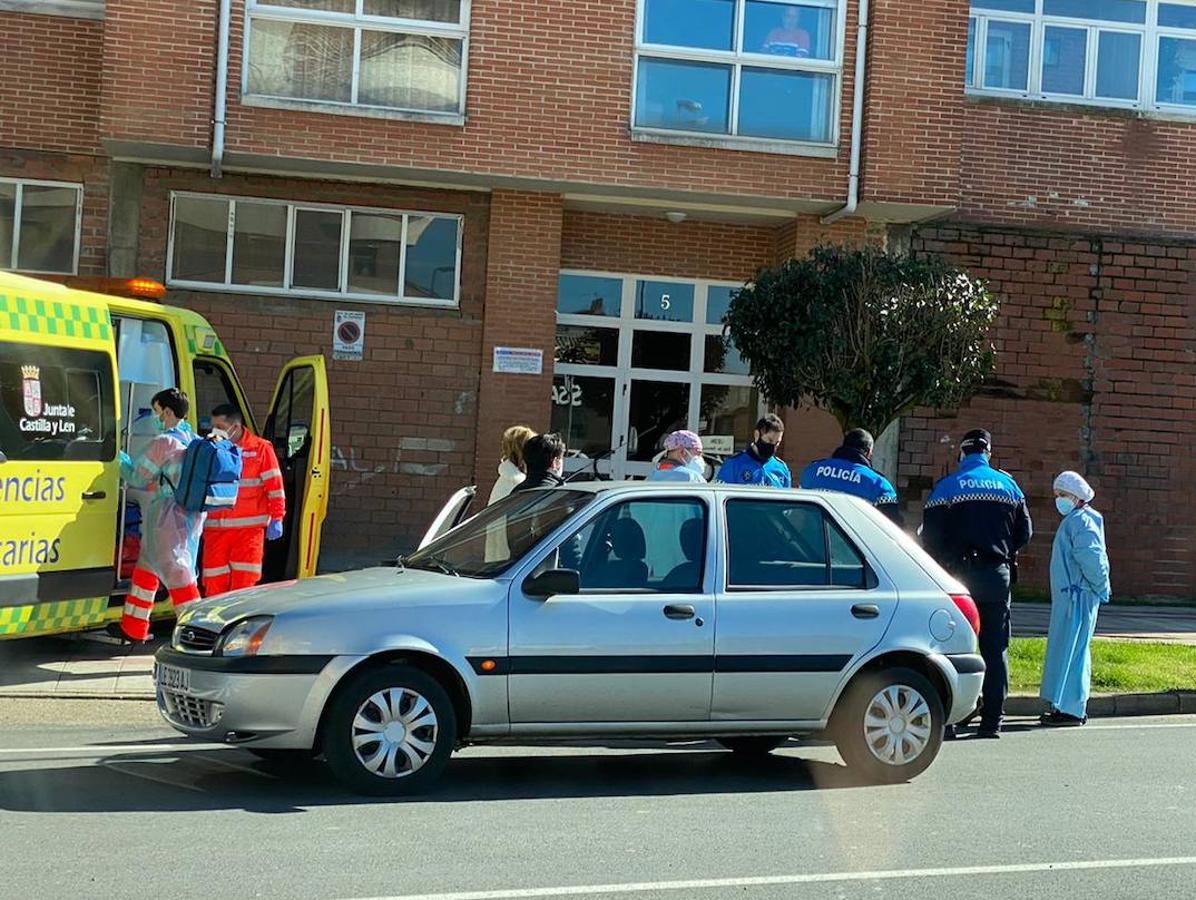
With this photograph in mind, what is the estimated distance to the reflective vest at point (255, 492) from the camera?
10844 millimetres

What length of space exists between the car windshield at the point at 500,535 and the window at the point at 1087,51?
11285 millimetres

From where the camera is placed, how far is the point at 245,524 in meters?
10.9

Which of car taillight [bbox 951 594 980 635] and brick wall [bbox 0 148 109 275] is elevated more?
brick wall [bbox 0 148 109 275]

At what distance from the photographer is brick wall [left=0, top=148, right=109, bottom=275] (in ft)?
51.9

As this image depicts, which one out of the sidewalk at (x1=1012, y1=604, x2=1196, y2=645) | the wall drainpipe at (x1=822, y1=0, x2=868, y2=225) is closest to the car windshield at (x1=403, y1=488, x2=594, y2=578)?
the sidewalk at (x1=1012, y1=604, x2=1196, y2=645)

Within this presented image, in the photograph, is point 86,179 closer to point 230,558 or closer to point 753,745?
point 230,558

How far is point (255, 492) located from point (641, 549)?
14.1ft

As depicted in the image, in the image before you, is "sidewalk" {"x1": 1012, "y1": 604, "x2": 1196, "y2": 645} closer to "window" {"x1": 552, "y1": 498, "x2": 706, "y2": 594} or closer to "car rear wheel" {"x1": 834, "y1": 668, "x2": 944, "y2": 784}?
"car rear wheel" {"x1": 834, "y1": 668, "x2": 944, "y2": 784}

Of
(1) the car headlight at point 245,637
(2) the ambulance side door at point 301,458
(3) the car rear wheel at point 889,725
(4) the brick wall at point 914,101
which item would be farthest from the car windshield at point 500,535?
(4) the brick wall at point 914,101

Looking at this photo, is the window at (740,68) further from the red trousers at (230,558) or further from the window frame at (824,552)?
the window frame at (824,552)

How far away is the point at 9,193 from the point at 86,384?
261 inches

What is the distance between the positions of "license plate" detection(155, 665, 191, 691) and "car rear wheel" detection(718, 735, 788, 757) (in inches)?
118

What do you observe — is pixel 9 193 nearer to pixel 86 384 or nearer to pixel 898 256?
pixel 86 384

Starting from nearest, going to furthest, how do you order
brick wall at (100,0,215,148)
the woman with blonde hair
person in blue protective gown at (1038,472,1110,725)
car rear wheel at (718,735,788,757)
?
1. car rear wheel at (718,735,788,757)
2. the woman with blonde hair
3. person in blue protective gown at (1038,472,1110,725)
4. brick wall at (100,0,215,148)
